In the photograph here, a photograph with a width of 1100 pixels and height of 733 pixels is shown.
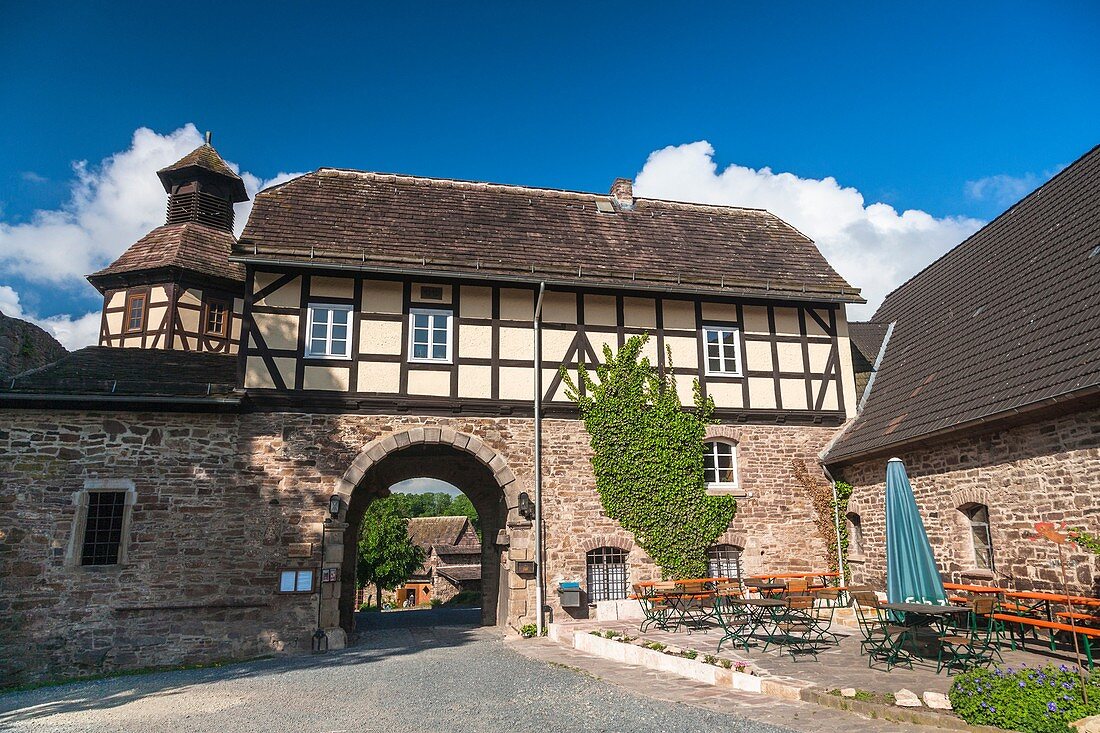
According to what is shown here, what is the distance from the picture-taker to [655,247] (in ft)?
49.4

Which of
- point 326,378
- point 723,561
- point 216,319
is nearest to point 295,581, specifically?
point 326,378

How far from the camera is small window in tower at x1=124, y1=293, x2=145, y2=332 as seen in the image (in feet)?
59.5

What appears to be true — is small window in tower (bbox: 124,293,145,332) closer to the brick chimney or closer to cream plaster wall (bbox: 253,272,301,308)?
cream plaster wall (bbox: 253,272,301,308)

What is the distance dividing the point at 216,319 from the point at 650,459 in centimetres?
1232

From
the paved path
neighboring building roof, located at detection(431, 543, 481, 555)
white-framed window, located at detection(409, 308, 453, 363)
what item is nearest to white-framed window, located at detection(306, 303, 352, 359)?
white-framed window, located at detection(409, 308, 453, 363)

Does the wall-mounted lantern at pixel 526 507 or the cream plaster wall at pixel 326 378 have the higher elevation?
the cream plaster wall at pixel 326 378

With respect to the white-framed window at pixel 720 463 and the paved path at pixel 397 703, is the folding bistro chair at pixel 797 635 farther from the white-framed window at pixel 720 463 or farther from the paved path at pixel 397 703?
the white-framed window at pixel 720 463

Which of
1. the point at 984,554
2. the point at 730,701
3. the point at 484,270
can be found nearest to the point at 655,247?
the point at 484,270

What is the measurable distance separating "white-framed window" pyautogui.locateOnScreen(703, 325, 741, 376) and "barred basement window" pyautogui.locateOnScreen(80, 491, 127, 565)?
10.5 m

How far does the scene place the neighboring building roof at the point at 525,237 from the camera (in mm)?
13016

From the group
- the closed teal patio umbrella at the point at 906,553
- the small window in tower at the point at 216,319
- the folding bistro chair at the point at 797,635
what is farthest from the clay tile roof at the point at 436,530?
the closed teal patio umbrella at the point at 906,553

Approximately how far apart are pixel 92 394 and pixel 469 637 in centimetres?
755

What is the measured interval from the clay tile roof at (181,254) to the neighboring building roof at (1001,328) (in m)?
15.4

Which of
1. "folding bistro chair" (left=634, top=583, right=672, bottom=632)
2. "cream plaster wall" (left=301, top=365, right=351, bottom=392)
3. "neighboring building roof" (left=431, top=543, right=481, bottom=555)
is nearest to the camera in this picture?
"folding bistro chair" (left=634, top=583, right=672, bottom=632)
